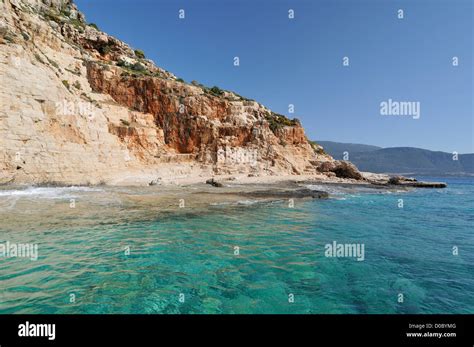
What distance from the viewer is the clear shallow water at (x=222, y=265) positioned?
4973 millimetres

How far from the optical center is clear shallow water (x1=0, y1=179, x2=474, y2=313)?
497 centimetres

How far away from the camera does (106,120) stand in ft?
111

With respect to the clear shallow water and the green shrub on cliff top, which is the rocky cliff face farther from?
the clear shallow water

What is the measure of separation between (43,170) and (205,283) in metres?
22.0

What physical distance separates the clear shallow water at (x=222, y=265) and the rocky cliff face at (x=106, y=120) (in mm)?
11466
